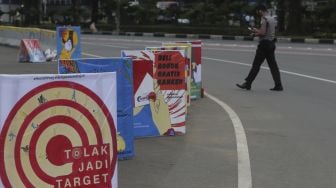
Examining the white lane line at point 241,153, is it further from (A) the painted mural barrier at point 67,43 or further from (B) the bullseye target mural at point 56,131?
(A) the painted mural barrier at point 67,43

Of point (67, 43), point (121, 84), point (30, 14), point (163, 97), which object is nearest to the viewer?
point (121, 84)

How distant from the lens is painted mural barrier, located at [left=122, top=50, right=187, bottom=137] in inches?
340

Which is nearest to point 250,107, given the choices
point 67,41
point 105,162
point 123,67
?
point 123,67

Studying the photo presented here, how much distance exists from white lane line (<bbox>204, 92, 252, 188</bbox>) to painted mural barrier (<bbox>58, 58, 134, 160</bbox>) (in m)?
1.27

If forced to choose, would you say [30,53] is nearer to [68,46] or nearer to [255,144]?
[68,46]

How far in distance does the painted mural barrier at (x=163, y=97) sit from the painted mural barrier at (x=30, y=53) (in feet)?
46.9

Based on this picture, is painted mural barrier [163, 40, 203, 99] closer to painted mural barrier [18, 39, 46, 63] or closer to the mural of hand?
the mural of hand

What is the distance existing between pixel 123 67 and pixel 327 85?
889 cm

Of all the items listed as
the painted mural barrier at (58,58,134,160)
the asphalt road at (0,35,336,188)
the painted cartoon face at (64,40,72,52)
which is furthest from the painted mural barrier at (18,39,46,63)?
the painted mural barrier at (58,58,134,160)

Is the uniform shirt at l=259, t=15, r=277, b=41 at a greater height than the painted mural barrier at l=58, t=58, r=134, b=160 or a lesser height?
greater

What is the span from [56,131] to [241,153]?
139 inches

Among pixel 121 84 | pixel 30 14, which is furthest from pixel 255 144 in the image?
pixel 30 14

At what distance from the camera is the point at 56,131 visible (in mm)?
4762

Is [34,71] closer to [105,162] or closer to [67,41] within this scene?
[67,41]
